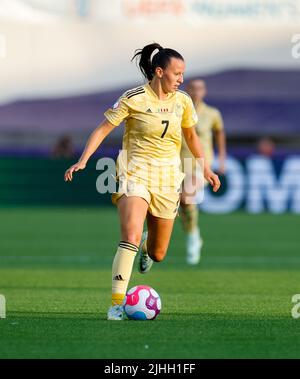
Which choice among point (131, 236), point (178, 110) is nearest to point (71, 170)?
point (131, 236)

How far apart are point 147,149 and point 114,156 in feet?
57.5

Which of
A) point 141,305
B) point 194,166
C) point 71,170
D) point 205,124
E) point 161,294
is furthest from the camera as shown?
point 205,124

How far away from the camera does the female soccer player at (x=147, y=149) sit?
9367 millimetres

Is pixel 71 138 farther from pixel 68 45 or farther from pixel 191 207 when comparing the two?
pixel 191 207

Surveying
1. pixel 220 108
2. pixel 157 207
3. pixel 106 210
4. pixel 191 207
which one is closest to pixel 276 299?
pixel 157 207

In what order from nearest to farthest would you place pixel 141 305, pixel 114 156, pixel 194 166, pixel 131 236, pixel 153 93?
1. pixel 141 305
2. pixel 131 236
3. pixel 153 93
4. pixel 194 166
5. pixel 114 156

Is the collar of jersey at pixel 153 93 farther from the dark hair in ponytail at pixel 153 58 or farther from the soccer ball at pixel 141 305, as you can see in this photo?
the soccer ball at pixel 141 305

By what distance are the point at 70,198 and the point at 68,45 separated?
750cm

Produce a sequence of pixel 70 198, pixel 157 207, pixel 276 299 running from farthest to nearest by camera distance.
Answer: pixel 70 198 → pixel 276 299 → pixel 157 207

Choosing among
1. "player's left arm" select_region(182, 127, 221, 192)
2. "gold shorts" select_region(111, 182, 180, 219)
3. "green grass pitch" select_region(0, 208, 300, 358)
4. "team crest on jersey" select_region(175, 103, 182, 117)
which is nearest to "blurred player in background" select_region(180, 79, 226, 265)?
"green grass pitch" select_region(0, 208, 300, 358)

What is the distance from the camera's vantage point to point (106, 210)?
1096 inches

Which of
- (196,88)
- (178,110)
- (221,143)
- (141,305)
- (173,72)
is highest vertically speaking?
(196,88)

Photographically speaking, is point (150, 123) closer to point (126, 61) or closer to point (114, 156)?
point (114, 156)

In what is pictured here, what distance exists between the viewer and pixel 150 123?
9664mm
